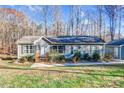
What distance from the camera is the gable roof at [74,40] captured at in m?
7.50

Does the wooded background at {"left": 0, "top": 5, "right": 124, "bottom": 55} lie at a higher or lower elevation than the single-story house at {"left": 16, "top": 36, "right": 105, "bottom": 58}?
higher

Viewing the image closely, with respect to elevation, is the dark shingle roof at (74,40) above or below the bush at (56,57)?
above

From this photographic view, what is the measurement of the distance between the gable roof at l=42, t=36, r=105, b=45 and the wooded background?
290 mm

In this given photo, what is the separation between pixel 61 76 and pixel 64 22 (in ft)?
5.28

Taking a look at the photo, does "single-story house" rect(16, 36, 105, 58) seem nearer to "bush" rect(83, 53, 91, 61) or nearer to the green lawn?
"bush" rect(83, 53, 91, 61)

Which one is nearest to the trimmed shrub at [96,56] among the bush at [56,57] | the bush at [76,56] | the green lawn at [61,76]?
the green lawn at [61,76]

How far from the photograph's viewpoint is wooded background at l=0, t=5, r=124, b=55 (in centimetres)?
689

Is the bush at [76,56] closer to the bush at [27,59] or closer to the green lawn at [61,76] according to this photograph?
the green lawn at [61,76]

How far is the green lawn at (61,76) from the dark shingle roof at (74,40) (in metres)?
0.89

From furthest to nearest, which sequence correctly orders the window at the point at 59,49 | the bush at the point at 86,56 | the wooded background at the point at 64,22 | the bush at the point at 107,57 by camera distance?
the window at the point at 59,49
the bush at the point at 86,56
the bush at the point at 107,57
the wooded background at the point at 64,22

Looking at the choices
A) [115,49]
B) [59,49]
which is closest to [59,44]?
[59,49]

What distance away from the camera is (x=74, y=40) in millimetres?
7898

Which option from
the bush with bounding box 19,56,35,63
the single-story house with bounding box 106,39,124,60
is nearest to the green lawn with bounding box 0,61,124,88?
the bush with bounding box 19,56,35,63
